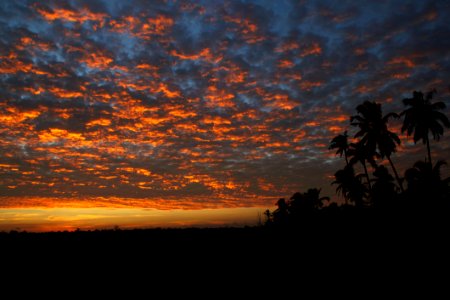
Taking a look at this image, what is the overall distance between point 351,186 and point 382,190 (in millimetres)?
9519

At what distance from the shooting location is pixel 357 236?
24750 millimetres

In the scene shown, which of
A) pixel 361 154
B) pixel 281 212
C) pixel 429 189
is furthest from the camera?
pixel 281 212

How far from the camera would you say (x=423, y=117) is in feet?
103

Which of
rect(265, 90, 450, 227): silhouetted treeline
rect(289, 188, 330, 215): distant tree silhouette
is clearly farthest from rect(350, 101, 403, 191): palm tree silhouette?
rect(289, 188, 330, 215): distant tree silhouette

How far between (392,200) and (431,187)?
5.66 meters

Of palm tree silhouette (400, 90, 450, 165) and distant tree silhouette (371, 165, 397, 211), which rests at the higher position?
palm tree silhouette (400, 90, 450, 165)

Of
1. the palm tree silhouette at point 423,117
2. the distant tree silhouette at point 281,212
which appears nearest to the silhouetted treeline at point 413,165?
the palm tree silhouette at point 423,117

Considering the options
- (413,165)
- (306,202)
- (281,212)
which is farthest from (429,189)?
(281,212)

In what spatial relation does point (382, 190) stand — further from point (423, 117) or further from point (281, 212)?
point (281, 212)

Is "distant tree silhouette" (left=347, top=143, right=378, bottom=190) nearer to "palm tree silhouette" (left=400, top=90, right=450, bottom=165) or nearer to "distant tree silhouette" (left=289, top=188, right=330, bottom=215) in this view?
"palm tree silhouette" (left=400, top=90, right=450, bottom=165)

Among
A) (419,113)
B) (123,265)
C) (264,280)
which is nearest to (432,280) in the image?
(264,280)

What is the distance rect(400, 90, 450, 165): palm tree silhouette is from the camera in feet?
102

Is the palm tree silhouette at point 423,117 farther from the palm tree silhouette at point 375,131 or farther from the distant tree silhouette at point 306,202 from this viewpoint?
the distant tree silhouette at point 306,202

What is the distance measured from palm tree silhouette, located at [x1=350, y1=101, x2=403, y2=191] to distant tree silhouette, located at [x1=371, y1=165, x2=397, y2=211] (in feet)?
8.03
